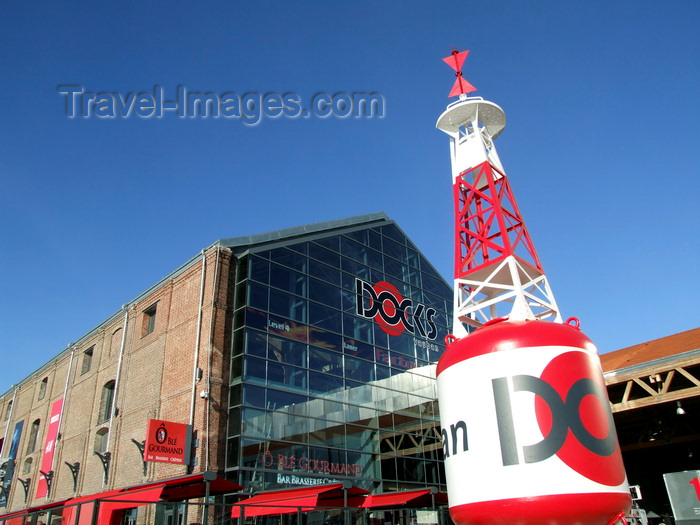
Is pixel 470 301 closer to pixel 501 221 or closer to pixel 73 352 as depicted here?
pixel 501 221

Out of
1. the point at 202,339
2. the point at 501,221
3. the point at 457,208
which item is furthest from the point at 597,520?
the point at 202,339

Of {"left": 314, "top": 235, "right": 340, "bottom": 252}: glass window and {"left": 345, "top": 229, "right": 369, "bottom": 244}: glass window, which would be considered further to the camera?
{"left": 345, "top": 229, "right": 369, "bottom": 244}: glass window

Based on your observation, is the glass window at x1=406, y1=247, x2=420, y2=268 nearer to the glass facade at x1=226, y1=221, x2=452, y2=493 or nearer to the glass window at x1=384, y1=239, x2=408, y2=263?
the glass window at x1=384, y1=239, x2=408, y2=263

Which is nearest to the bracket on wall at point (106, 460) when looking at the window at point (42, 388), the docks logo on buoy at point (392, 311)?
the docks logo on buoy at point (392, 311)

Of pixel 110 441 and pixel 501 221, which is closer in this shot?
pixel 501 221

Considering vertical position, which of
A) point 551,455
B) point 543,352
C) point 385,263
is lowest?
point 551,455

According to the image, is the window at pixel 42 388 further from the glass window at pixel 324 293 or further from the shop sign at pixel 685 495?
the shop sign at pixel 685 495

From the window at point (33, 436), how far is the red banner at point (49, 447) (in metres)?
2.83

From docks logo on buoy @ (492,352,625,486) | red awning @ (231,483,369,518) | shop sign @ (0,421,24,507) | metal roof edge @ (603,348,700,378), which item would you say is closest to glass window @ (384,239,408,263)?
metal roof edge @ (603,348,700,378)

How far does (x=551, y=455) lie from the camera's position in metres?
9.37

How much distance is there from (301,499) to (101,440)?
13843 millimetres

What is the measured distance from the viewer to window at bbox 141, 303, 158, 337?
24391 millimetres

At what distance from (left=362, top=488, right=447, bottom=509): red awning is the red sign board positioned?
597cm

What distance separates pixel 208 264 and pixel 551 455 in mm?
15309
